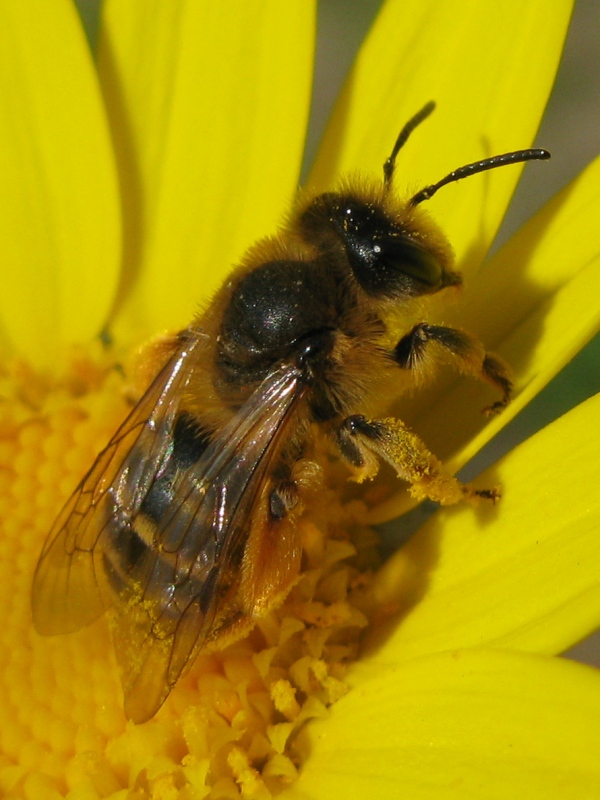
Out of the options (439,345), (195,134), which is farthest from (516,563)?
(195,134)

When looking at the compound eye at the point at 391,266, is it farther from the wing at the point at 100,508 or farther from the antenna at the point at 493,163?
the wing at the point at 100,508

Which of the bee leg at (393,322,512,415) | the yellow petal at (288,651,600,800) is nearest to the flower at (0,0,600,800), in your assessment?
the yellow petal at (288,651,600,800)

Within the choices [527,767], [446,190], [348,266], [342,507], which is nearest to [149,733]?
[342,507]

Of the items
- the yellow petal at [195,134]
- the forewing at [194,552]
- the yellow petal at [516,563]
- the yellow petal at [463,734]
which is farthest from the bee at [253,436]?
the yellow petal at [195,134]

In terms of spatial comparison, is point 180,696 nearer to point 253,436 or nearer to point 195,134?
point 253,436

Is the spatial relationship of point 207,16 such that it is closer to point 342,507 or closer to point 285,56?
point 285,56
